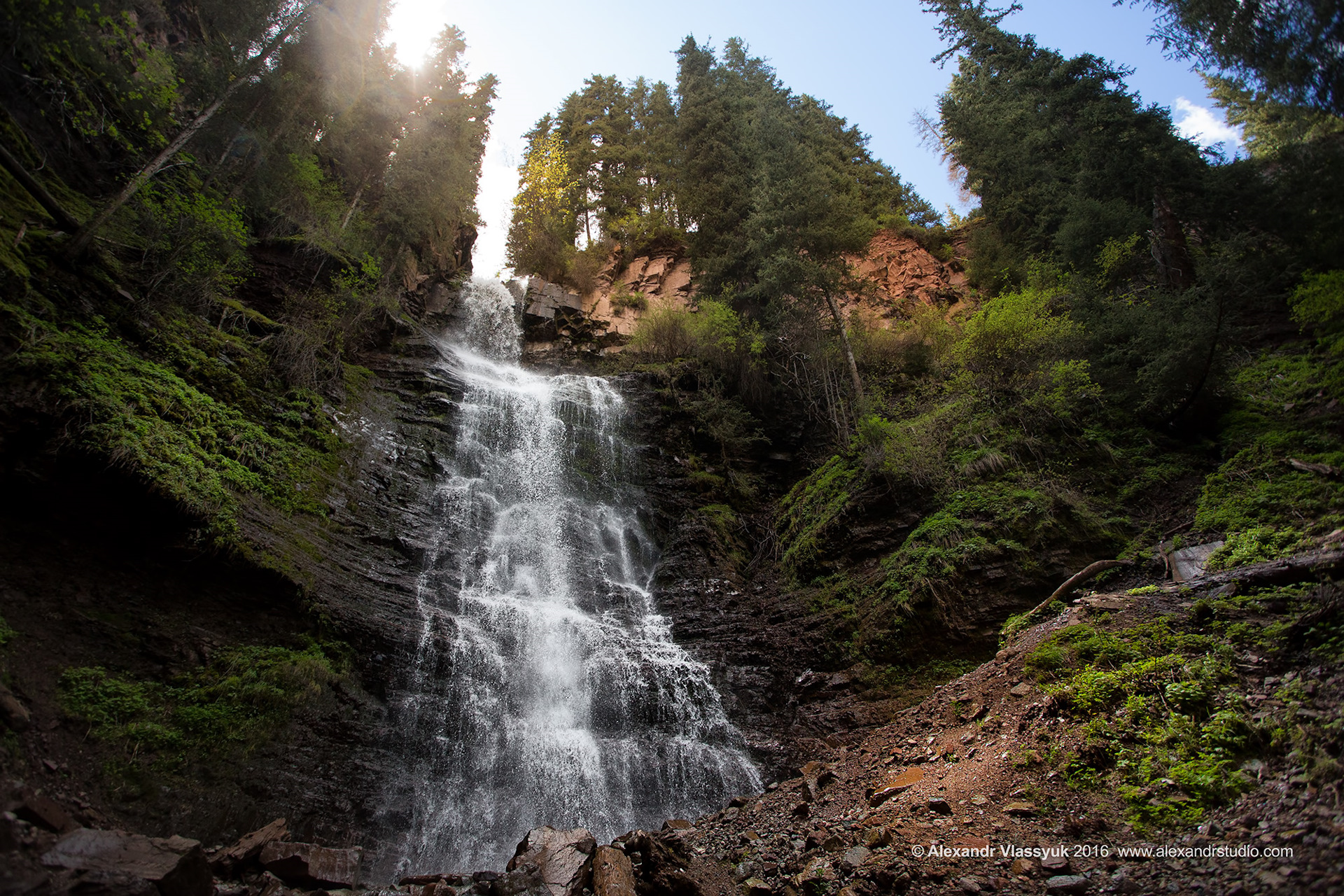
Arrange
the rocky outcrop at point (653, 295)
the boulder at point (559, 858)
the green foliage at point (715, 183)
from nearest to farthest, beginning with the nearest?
the boulder at point (559, 858) < the green foliage at point (715, 183) < the rocky outcrop at point (653, 295)

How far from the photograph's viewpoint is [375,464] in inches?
500

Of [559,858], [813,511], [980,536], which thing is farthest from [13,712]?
[813,511]

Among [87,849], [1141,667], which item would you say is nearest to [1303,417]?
[1141,667]

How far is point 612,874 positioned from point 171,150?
14.4 m

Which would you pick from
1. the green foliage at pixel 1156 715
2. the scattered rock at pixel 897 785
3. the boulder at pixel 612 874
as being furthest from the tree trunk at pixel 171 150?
the green foliage at pixel 1156 715

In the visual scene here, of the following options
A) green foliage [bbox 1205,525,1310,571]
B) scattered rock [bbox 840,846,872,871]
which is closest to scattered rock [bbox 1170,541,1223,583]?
green foliage [bbox 1205,525,1310,571]

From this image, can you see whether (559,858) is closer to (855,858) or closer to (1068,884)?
(855,858)

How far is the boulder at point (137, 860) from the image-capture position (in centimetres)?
377

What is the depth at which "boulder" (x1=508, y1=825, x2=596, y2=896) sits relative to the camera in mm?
5234

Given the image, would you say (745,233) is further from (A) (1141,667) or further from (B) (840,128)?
(A) (1141,667)

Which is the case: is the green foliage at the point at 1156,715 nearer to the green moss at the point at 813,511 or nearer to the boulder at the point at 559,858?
the boulder at the point at 559,858

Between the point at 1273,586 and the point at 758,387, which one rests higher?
the point at 758,387

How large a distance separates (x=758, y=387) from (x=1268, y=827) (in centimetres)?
1545

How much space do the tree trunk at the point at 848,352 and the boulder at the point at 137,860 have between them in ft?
46.7
